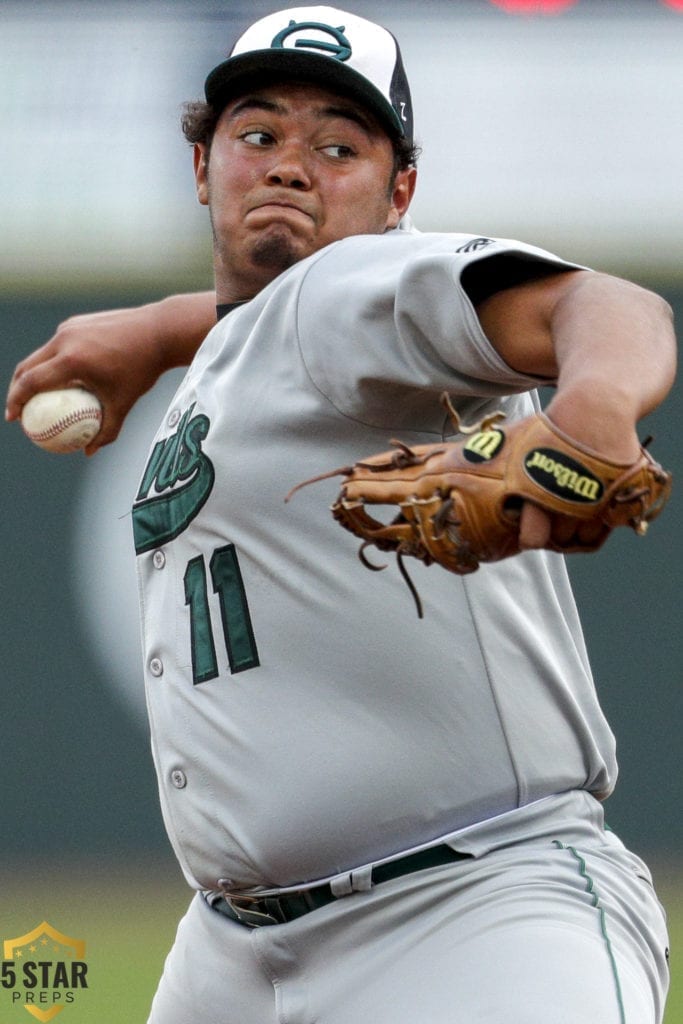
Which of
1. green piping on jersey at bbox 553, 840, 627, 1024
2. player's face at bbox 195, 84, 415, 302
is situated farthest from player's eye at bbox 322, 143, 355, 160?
green piping on jersey at bbox 553, 840, 627, 1024

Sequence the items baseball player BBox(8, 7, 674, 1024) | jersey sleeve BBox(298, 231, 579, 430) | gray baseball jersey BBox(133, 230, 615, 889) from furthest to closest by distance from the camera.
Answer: gray baseball jersey BBox(133, 230, 615, 889) < baseball player BBox(8, 7, 674, 1024) < jersey sleeve BBox(298, 231, 579, 430)

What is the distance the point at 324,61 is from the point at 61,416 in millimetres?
769

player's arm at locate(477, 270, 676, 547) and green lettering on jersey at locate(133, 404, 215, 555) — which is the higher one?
player's arm at locate(477, 270, 676, 547)

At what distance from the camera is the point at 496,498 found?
1399 millimetres

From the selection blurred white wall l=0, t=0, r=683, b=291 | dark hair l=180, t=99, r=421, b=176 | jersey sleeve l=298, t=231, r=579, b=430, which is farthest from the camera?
blurred white wall l=0, t=0, r=683, b=291

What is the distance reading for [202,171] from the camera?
263 centimetres

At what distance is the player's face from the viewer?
2223 millimetres

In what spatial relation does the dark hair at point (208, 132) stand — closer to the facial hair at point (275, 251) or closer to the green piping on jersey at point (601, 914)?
the facial hair at point (275, 251)

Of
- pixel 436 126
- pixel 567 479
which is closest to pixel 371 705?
pixel 567 479

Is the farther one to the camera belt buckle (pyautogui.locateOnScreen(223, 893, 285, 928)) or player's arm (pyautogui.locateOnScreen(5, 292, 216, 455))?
player's arm (pyautogui.locateOnScreen(5, 292, 216, 455))

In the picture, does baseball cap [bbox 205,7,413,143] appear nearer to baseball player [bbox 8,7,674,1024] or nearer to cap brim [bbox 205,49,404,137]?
cap brim [bbox 205,49,404,137]

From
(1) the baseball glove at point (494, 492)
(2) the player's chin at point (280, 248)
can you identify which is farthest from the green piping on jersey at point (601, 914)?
(2) the player's chin at point (280, 248)

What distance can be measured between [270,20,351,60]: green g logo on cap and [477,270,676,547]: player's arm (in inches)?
31.7

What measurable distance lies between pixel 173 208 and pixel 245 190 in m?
4.77
